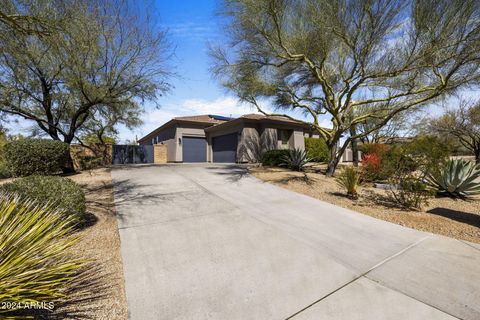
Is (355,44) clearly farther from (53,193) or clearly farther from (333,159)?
(53,193)

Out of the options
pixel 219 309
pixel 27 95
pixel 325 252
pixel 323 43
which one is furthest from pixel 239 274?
pixel 27 95

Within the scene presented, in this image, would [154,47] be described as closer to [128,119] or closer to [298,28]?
[298,28]

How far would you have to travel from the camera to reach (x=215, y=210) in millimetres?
5141

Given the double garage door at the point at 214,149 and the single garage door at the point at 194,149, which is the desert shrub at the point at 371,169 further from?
the single garage door at the point at 194,149

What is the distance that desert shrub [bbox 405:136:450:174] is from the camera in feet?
19.3

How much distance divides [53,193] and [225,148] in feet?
50.5

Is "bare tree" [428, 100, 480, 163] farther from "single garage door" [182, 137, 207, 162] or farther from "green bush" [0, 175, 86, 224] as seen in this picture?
"green bush" [0, 175, 86, 224]

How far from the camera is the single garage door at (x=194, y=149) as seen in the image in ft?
65.5

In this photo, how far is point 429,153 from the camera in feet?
19.5

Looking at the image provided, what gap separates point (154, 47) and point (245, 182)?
7654 mm

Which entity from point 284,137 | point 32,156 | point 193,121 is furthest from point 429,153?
point 193,121

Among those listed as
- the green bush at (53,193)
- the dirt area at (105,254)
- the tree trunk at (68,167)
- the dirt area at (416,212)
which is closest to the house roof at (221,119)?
the dirt area at (416,212)

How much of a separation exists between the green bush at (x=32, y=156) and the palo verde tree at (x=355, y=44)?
781 centimetres

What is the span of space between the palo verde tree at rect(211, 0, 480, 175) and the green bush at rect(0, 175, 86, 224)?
7236 millimetres
